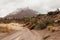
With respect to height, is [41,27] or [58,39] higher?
A: [41,27]

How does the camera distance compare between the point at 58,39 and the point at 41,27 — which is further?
the point at 41,27

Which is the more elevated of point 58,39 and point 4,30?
point 4,30

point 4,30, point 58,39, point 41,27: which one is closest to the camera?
point 58,39

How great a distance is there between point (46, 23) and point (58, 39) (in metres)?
22.1

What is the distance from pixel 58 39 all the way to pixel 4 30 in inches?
426

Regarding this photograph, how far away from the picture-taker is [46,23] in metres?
43.1

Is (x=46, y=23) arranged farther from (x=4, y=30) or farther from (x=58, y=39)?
(x=58, y=39)

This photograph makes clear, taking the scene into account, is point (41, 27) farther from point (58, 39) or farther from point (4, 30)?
point (58, 39)

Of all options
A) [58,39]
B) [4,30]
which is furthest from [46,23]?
[58,39]

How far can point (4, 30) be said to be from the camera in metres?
29.2

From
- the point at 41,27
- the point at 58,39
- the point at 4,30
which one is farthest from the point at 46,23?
the point at 58,39

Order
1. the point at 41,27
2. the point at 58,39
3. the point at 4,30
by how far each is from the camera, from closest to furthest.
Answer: the point at 58,39, the point at 4,30, the point at 41,27

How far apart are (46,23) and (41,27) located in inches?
83.9

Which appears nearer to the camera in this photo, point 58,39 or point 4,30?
point 58,39
